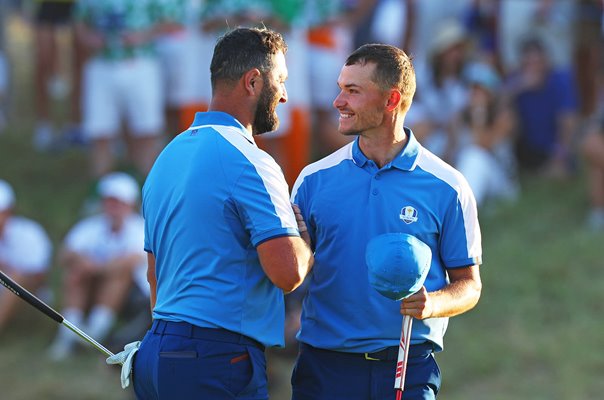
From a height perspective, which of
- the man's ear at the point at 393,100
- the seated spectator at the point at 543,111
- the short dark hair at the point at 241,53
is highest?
the seated spectator at the point at 543,111

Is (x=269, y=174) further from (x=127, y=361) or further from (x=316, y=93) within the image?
(x=316, y=93)

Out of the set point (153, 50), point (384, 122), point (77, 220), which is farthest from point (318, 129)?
point (384, 122)

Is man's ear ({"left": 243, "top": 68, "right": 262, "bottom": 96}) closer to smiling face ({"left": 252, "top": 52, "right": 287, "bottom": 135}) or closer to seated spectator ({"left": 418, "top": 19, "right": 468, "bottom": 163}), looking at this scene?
smiling face ({"left": 252, "top": 52, "right": 287, "bottom": 135})

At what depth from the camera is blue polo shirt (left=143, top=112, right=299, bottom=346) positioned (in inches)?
178

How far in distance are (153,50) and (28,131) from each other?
317cm

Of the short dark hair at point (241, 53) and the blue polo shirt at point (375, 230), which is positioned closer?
the short dark hair at point (241, 53)

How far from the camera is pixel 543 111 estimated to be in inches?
462

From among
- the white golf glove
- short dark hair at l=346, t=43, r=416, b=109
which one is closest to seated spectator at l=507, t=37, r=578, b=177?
short dark hair at l=346, t=43, r=416, b=109

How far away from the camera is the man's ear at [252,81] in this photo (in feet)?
15.3

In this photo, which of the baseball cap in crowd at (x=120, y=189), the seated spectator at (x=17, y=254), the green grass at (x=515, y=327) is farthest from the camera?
the seated spectator at (x=17, y=254)

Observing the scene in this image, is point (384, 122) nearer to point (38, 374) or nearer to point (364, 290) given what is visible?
point (364, 290)

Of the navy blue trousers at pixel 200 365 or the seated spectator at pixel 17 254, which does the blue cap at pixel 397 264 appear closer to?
the navy blue trousers at pixel 200 365

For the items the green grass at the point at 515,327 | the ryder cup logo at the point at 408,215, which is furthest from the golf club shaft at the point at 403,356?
the green grass at the point at 515,327

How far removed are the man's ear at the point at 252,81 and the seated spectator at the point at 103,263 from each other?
547 centimetres
